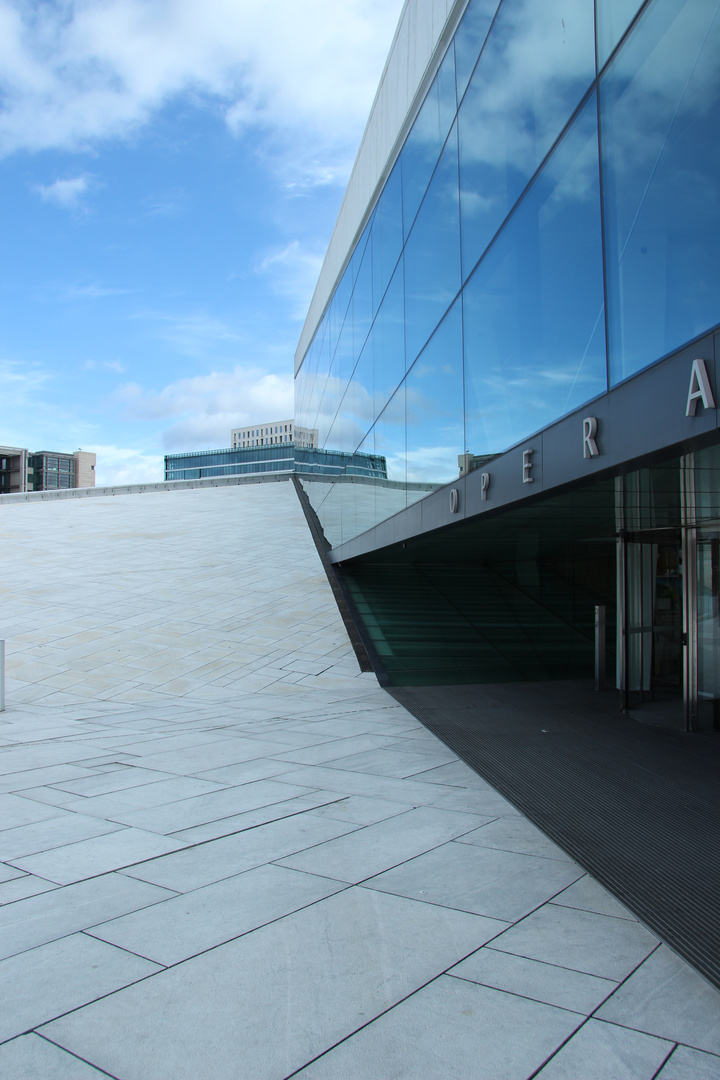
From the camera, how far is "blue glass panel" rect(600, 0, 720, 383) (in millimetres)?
4176

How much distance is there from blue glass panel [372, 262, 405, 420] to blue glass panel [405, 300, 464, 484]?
87cm

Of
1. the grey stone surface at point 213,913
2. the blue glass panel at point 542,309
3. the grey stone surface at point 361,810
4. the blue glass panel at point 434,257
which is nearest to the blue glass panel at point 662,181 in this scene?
the blue glass panel at point 542,309

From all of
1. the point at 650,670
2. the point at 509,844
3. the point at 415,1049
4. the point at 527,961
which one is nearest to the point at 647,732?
the point at 650,670

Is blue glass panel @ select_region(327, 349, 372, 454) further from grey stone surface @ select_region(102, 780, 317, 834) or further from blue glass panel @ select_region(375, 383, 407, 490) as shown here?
grey stone surface @ select_region(102, 780, 317, 834)

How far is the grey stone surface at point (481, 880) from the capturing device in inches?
148

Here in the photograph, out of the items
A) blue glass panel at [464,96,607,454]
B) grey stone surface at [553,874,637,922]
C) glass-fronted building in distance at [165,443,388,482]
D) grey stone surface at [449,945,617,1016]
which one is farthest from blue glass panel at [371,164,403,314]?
glass-fronted building in distance at [165,443,388,482]

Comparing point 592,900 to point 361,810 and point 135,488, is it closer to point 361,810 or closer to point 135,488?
point 361,810

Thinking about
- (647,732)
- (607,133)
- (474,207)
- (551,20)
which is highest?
(551,20)

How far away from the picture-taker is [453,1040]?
2635mm

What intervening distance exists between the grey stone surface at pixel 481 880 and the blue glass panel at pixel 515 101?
544 centimetres

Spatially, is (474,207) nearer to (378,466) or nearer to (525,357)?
(525,357)

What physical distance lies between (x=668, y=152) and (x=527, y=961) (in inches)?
179

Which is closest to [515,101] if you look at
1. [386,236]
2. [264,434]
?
[386,236]

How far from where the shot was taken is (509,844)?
15.1 ft
